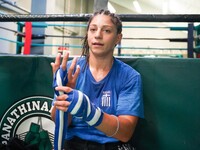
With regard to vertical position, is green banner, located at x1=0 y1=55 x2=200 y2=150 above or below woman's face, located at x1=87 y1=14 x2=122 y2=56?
below

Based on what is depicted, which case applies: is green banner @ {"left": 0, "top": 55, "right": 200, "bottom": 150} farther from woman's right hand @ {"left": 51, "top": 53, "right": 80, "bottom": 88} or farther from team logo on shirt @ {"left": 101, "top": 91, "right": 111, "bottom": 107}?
woman's right hand @ {"left": 51, "top": 53, "right": 80, "bottom": 88}

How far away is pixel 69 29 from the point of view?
9867 mm

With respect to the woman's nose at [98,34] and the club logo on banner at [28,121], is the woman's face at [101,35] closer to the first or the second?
the woman's nose at [98,34]

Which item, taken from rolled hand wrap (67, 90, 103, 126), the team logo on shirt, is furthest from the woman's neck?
rolled hand wrap (67, 90, 103, 126)

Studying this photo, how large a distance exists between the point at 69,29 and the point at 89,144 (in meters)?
9.03

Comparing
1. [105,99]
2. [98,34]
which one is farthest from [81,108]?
[98,34]

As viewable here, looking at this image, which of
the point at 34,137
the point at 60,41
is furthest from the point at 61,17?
the point at 60,41

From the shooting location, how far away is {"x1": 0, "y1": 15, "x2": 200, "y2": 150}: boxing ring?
1370mm

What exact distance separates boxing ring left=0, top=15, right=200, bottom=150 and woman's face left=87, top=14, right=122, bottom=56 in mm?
180

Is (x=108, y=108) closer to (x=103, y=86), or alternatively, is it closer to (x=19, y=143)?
(x=103, y=86)

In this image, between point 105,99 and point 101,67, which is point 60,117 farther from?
point 101,67

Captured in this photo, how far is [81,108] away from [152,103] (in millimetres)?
618

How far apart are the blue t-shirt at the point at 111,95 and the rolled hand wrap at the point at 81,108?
0.69ft

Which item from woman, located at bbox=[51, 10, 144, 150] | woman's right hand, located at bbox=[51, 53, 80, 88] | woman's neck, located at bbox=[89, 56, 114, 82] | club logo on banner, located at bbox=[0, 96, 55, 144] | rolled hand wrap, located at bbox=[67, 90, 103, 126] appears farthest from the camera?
club logo on banner, located at bbox=[0, 96, 55, 144]
